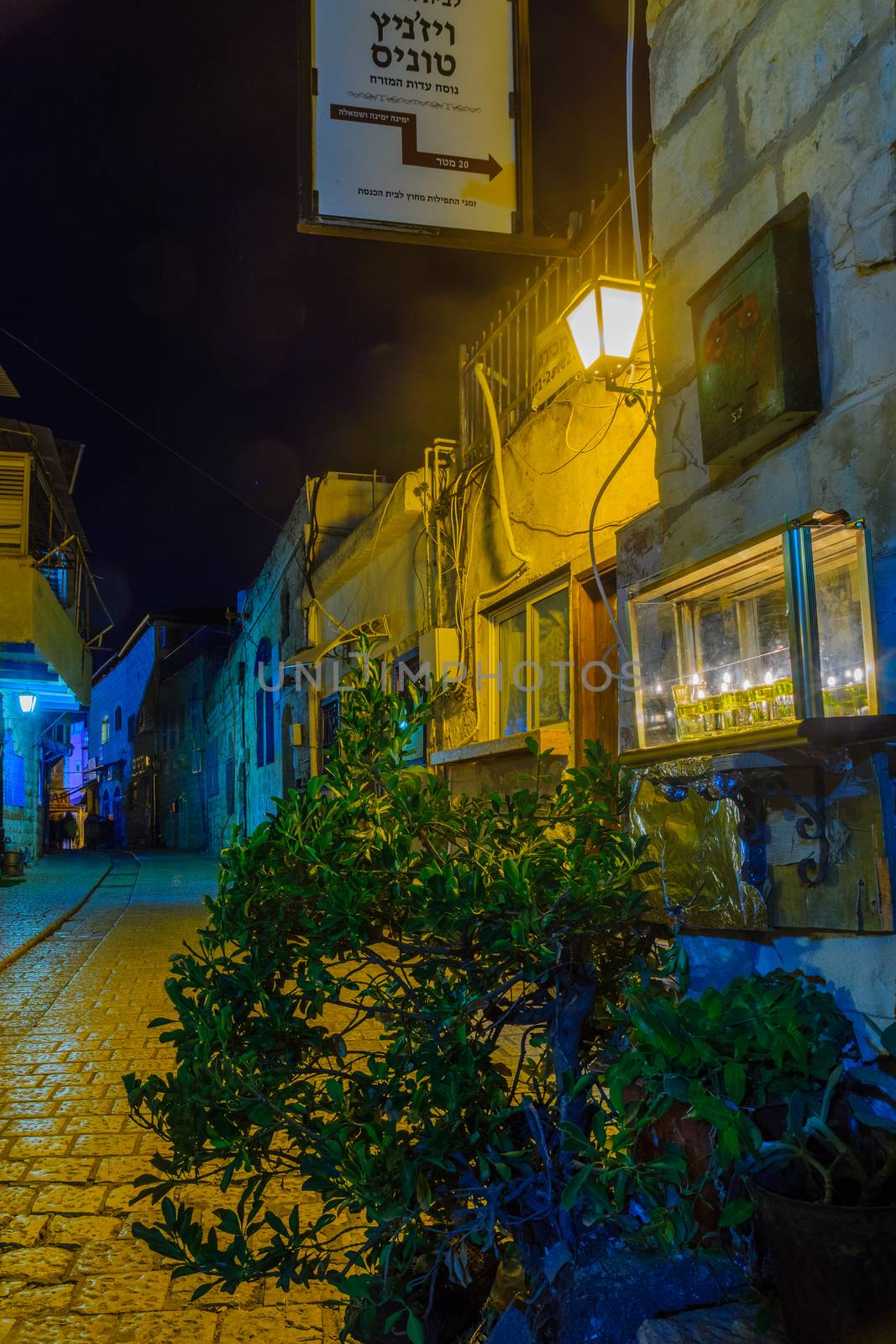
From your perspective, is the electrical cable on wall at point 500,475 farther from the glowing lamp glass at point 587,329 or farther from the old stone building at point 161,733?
the old stone building at point 161,733

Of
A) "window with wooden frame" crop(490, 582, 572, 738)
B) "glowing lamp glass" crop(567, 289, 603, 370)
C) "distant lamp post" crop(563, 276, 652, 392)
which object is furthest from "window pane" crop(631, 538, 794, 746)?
"window with wooden frame" crop(490, 582, 572, 738)

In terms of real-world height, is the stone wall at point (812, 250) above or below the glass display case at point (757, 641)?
above

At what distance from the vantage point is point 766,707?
2742 millimetres

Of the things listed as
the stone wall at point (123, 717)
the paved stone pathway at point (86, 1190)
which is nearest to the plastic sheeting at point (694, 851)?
the paved stone pathway at point (86, 1190)

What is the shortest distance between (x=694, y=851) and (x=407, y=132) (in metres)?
3.69

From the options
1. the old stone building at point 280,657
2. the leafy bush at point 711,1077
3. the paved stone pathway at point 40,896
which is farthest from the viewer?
the old stone building at point 280,657

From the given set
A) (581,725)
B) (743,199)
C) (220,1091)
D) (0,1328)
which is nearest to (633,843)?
(220,1091)

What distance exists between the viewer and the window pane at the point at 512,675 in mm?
7824

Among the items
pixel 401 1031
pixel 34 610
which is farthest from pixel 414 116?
pixel 34 610

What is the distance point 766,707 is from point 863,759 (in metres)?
0.35

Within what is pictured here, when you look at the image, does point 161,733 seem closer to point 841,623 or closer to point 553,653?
point 553,653

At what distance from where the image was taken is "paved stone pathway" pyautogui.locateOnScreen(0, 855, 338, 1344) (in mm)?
3094

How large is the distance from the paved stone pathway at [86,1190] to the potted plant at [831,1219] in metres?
1.68

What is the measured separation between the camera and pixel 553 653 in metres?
7.25
